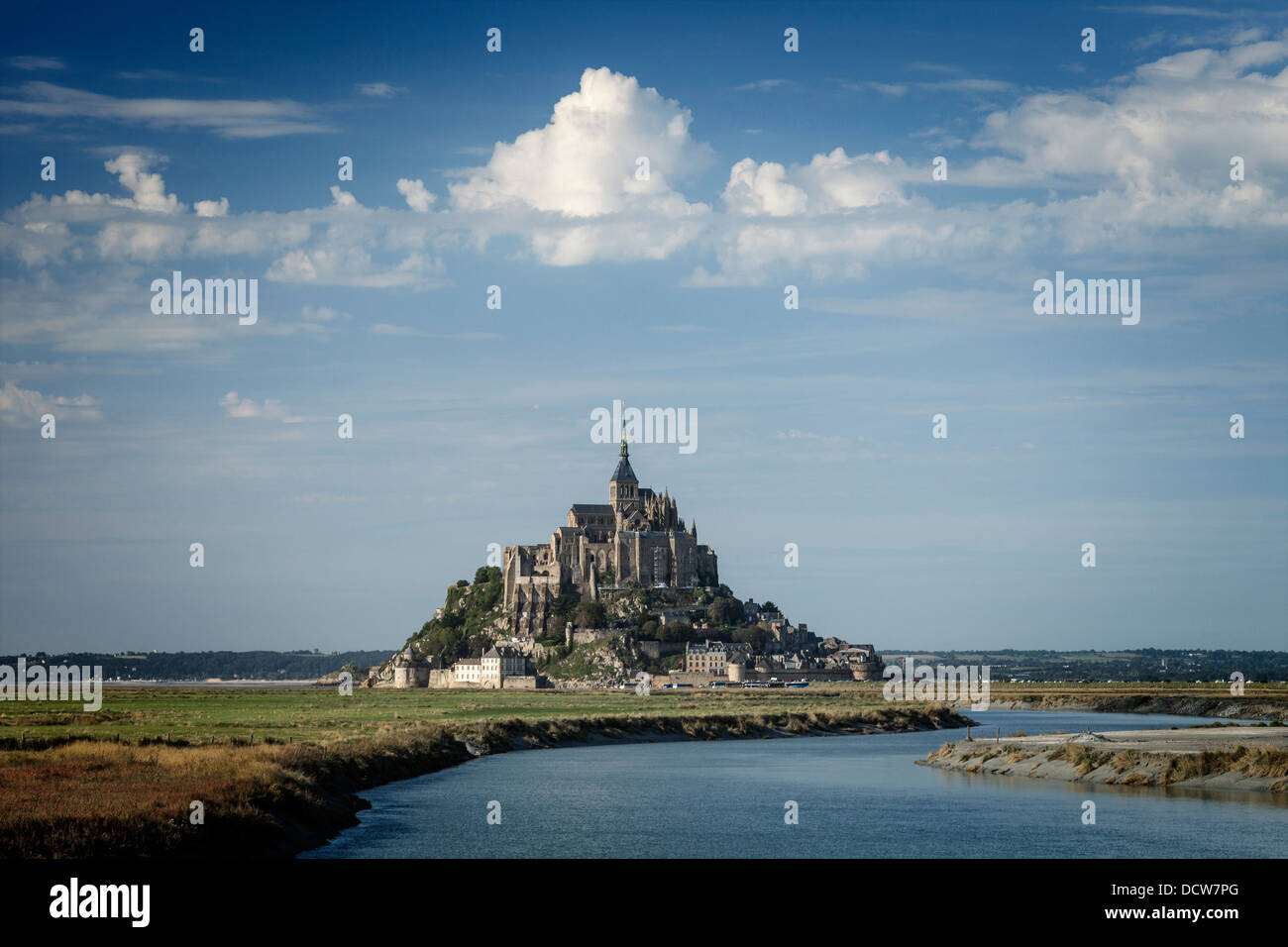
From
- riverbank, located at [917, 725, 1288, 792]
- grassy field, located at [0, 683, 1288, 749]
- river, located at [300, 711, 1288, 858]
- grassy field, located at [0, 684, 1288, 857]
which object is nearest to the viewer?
grassy field, located at [0, 684, 1288, 857]

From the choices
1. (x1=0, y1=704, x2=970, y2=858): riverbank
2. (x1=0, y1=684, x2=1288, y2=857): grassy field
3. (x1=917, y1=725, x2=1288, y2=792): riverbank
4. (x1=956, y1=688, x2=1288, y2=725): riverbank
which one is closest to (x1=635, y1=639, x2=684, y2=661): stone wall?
(x1=956, y1=688, x2=1288, y2=725): riverbank

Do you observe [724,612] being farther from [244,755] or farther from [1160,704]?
[244,755]

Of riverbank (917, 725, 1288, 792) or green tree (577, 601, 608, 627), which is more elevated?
green tree (577, 601, 608, 627)

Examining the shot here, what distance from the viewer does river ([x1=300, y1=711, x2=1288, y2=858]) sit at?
122 ft

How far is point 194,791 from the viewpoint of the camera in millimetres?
35188

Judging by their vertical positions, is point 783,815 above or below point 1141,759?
below

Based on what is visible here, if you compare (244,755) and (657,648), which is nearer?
(244,755)

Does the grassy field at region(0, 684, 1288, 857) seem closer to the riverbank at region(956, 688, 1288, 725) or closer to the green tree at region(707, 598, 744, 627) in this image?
the riverbank at region(956, 688, 1288, 725)

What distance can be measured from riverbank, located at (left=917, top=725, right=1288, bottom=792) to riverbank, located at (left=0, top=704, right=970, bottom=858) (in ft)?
84.7

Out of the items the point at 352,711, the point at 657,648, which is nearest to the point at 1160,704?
the point at 657,648

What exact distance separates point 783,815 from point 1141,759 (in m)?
19.1

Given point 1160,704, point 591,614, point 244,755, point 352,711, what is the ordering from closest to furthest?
point 244,755 → point 352,711 → point 1160,704 → point 591,614
